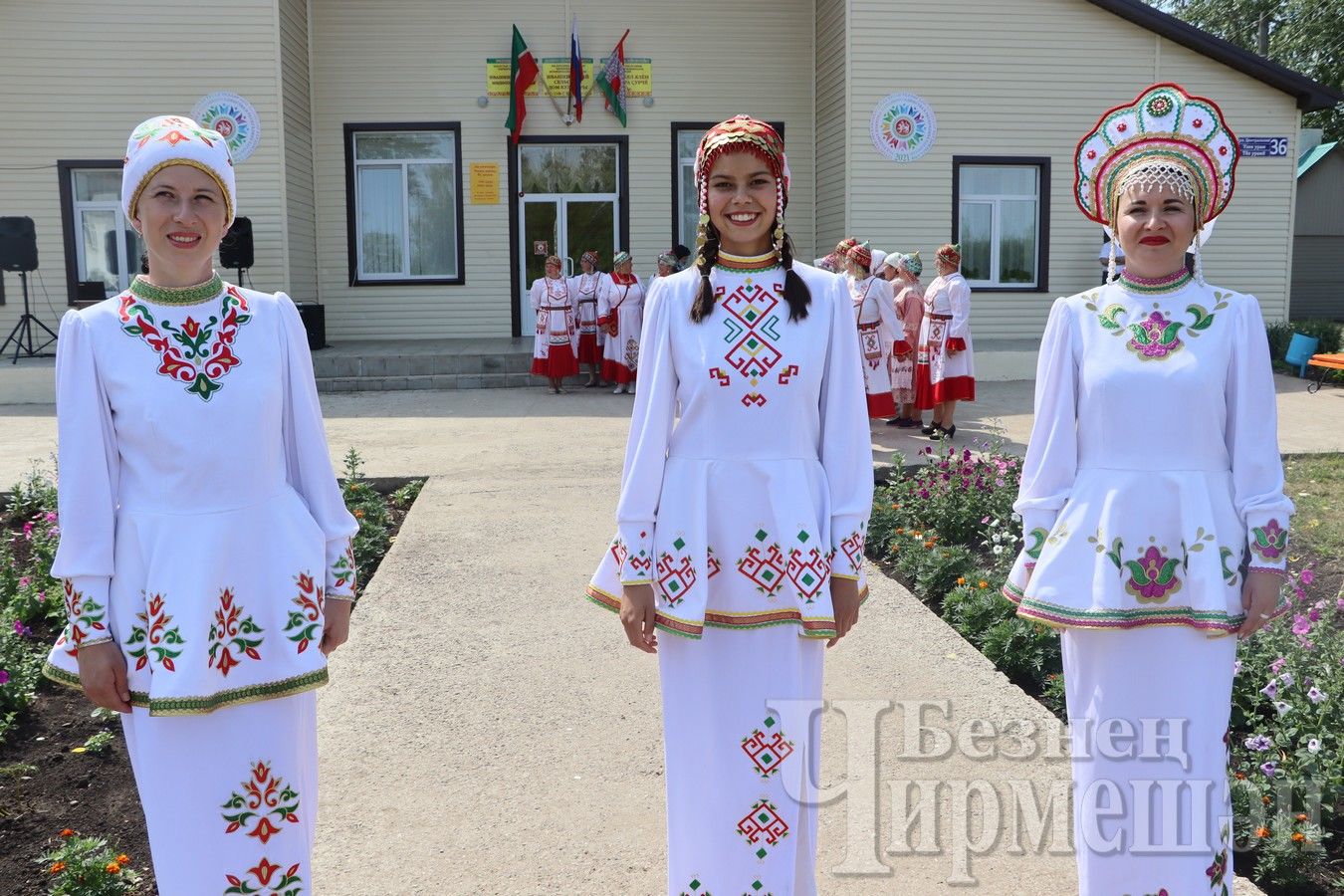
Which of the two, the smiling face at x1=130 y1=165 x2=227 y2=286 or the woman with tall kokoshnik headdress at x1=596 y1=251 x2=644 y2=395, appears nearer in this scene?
the smiling face at x1=130 y1=165 x2=227 y2=286

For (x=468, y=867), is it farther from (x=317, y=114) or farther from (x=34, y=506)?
(x=317, y=114)

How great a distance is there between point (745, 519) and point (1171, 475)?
986mm

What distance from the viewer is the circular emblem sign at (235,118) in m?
16.3

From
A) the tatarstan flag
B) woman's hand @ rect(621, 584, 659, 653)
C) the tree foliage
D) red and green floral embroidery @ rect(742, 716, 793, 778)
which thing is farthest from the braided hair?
the tree foliage

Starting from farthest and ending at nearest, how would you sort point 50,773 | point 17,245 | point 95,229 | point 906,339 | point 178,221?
point 95,229
point 17,245
point 906,339
point 50,773
point 178,221

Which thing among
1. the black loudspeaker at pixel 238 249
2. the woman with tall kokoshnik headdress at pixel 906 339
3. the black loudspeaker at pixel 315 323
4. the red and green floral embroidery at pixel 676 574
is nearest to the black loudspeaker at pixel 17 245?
the black loudspeaker at pixel 238 249

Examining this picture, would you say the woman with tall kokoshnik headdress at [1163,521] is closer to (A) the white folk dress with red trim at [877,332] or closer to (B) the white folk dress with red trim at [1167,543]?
(B) the white folk dress with red trim at [1167,543]

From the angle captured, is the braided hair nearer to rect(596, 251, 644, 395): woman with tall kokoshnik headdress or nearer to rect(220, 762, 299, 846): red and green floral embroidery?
rect(220, 762, 299, 846): red and green floral embroidery

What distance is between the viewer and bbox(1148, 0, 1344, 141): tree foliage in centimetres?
3341

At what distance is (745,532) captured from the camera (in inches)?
103

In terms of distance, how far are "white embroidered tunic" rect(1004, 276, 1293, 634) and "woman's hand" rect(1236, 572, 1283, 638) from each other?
0.07 ft

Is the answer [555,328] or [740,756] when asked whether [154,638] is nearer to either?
[740,756]

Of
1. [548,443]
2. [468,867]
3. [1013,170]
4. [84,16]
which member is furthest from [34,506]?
[1013,170]

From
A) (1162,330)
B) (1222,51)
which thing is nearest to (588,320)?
(1222,51)
